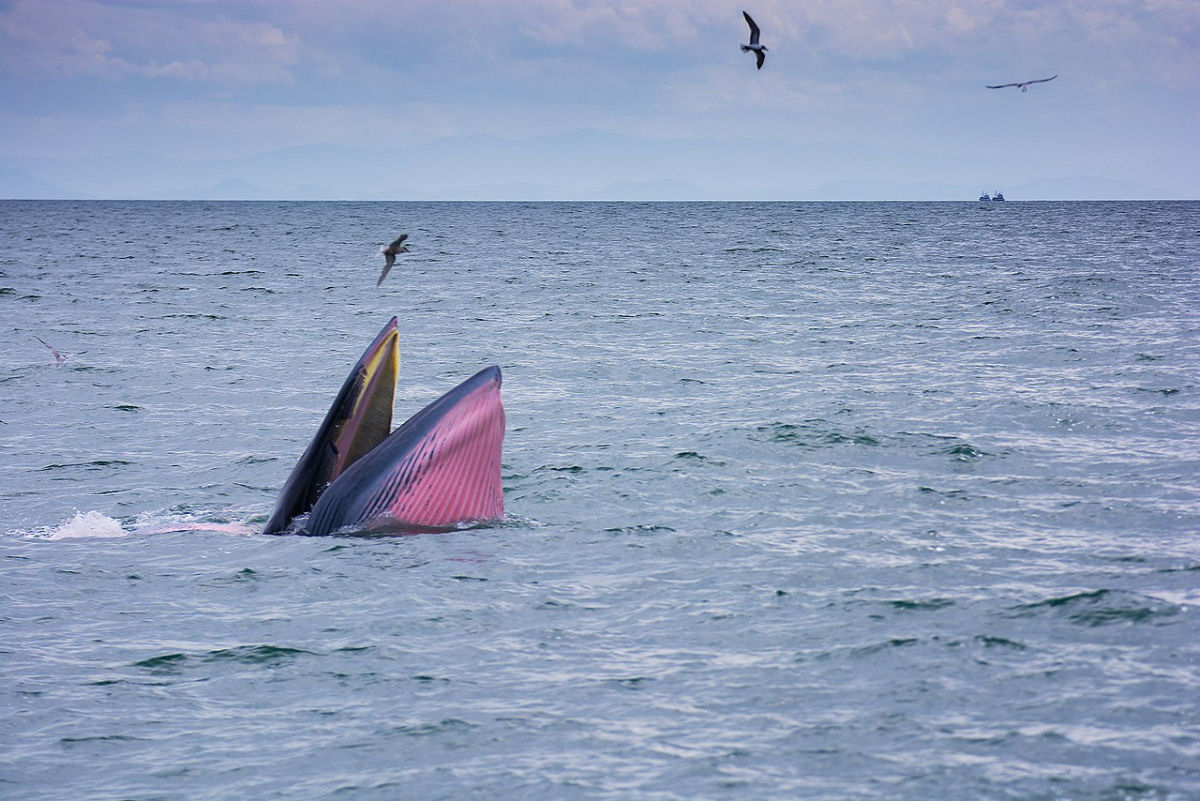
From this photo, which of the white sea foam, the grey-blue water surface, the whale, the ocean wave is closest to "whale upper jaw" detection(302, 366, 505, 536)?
the whale

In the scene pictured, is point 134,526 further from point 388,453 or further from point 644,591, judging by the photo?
point 644,591

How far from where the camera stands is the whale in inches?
415

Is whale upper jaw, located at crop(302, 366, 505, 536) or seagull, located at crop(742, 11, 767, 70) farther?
seagull, located at crop(742, 11, 767, 70)

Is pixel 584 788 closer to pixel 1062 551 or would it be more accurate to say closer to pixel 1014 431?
pixel 1062 551

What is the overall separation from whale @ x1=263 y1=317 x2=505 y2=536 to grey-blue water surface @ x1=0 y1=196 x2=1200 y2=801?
0.58m

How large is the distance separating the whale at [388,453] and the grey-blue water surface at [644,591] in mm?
585

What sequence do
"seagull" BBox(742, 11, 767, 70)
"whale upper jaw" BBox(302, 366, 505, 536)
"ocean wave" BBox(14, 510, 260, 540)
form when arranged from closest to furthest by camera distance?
"whale upper jaw" BBox(302, 366, 505, 536) → "ocean wave" BBox(14, 510, 260, 540) → "seagull" BBox(742, 11, 767, 70)

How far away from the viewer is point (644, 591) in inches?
430

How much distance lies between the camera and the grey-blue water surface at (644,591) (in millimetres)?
7762

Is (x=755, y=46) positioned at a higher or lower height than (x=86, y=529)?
higher

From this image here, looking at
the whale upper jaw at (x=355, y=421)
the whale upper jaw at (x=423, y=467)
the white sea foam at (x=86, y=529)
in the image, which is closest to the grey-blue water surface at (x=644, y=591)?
the white sea foam at (x=86, y=529)

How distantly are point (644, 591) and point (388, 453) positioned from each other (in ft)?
8.07

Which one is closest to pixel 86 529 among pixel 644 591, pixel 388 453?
pixel 388 453

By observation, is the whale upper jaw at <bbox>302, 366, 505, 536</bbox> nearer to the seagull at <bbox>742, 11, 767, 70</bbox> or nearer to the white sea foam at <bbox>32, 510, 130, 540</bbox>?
the white sea foam at <bbox>32, 510, 130, 540</bbox>
